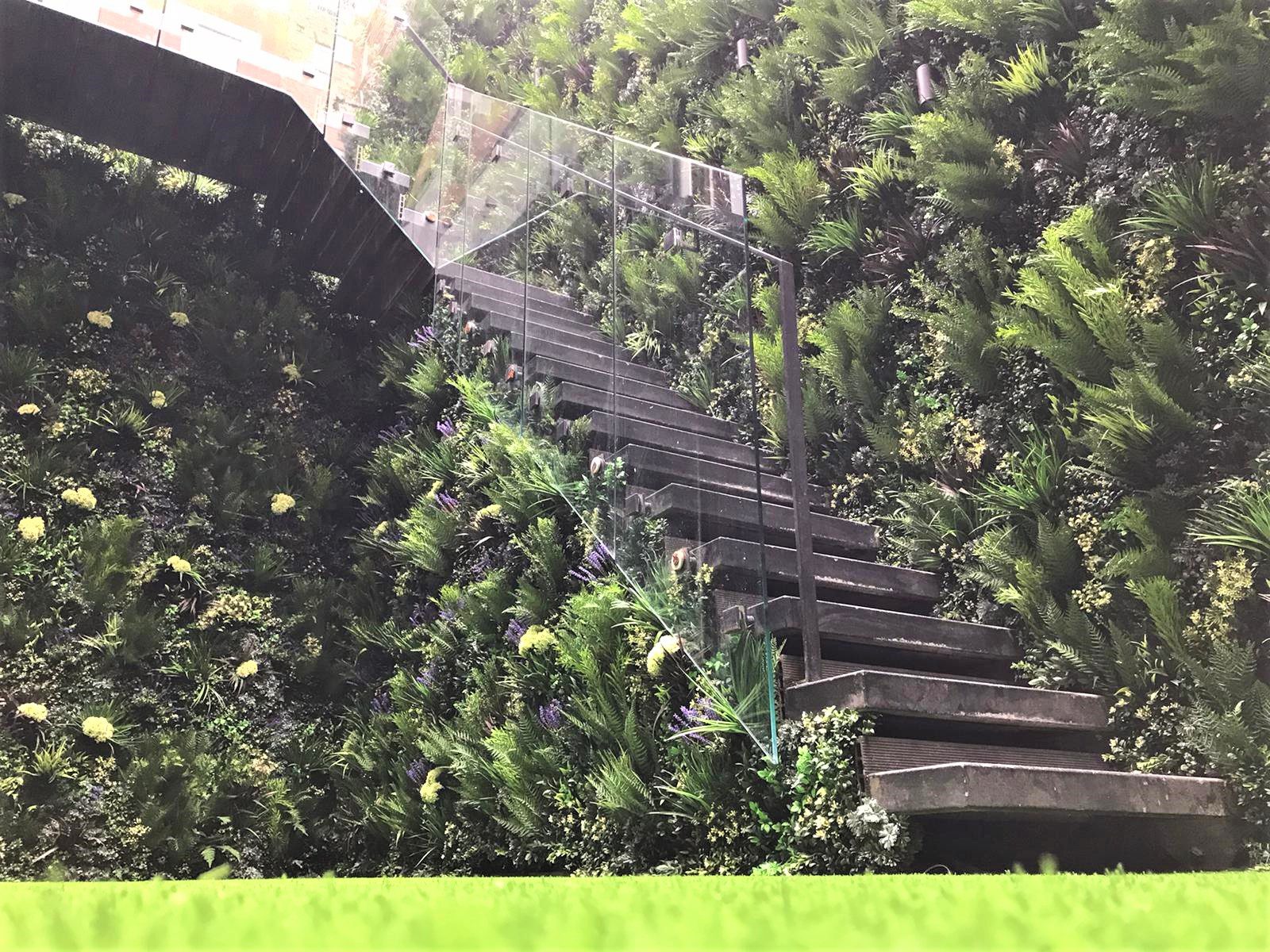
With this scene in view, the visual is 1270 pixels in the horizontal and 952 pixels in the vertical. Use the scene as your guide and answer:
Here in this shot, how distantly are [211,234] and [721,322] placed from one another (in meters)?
6.24

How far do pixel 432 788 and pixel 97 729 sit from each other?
2073 millimetres

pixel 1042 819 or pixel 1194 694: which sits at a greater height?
pixel 1194 694

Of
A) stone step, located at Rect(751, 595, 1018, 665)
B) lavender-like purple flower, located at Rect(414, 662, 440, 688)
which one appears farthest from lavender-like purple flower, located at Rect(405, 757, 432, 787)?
stone step, located at Rect(751, 595, 1018, 665)

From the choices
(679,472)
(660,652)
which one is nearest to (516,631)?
(660,652)

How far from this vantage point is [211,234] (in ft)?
25.5

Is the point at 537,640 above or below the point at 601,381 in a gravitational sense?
below

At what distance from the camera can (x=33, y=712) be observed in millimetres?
4922

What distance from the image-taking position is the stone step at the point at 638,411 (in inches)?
131

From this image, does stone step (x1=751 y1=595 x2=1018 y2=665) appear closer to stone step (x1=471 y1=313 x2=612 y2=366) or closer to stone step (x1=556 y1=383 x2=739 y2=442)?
stone step (x1=556 y1=383 x2=739 y2=442)

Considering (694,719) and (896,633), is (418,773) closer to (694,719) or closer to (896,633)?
(694,719)

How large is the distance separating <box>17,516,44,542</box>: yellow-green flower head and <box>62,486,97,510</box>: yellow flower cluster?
251 millimetres

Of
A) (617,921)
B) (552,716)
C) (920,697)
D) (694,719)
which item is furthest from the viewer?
(552,716)

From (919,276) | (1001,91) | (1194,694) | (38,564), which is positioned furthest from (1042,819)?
(38,564)

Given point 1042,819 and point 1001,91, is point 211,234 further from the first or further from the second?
point 1042,819
